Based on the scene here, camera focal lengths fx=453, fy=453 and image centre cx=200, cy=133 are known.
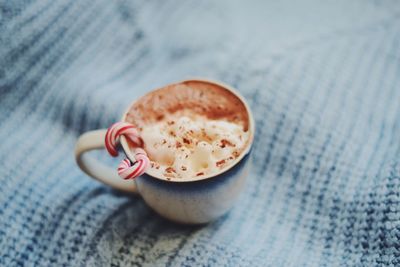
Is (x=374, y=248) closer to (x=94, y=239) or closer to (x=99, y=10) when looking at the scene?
(x=94, y=239)

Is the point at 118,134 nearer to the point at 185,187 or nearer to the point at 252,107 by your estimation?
the point at 185,187

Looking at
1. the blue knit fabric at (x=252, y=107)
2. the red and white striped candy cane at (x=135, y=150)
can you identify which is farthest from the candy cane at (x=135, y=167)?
the blue knit fabric at (x=252, y=107)

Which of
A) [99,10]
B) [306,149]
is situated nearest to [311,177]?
[306,149]

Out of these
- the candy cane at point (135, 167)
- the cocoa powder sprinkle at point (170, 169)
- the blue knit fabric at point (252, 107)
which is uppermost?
the candy cane at point (135, 167)

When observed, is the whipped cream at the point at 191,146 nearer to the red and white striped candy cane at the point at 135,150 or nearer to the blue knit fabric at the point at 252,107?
the red and white striped candy cane at the point at 135,150

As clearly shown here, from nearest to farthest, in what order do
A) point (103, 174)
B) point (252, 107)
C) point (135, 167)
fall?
point (135, 167)
point (103, 174)
point (252, 107)

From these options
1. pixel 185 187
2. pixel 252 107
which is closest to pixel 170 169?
pixel 185 187
